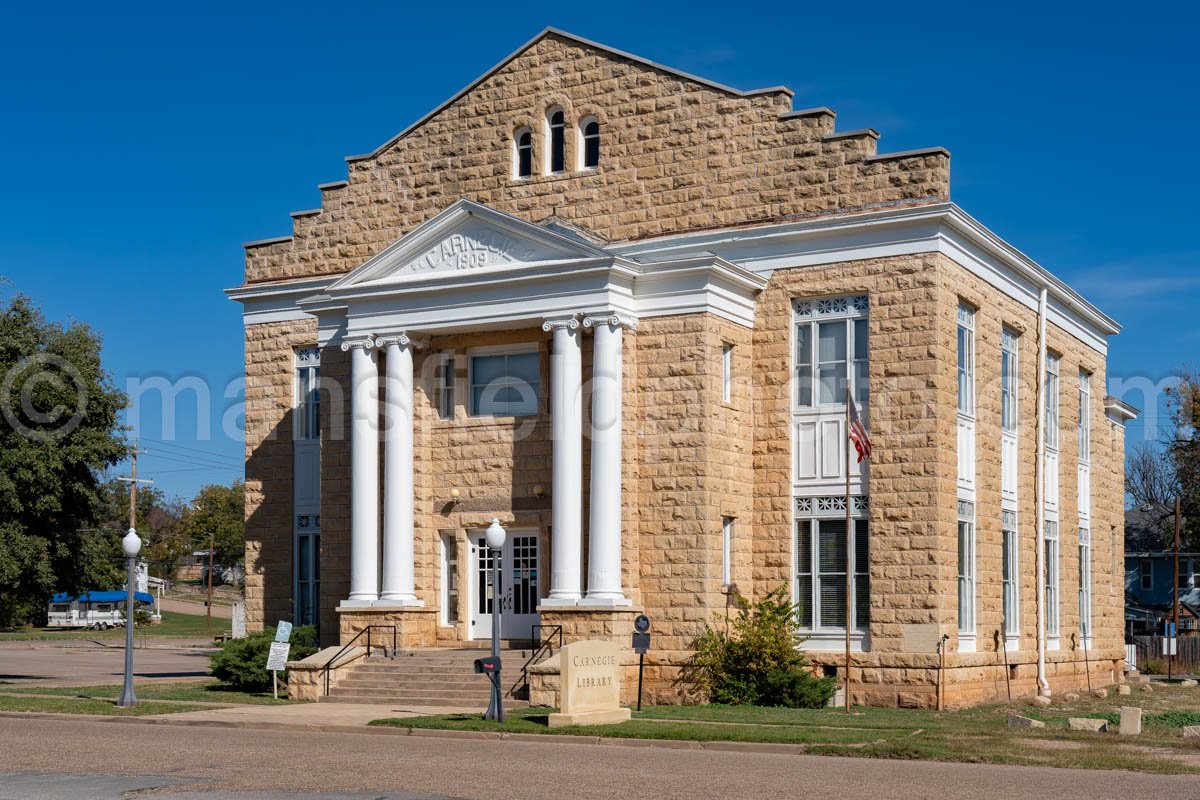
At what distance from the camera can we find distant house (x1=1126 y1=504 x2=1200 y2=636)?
231 feet

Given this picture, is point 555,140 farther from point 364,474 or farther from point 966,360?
point 966,360

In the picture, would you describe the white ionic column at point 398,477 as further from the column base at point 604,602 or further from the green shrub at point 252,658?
the column base at point 604,602

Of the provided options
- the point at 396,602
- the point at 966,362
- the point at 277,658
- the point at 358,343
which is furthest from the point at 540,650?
the point at 966,362

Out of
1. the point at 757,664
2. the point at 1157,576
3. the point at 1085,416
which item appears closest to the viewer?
the point at 757,664

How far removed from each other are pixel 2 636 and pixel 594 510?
55.6 meters

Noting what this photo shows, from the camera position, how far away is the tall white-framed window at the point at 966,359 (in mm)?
27609

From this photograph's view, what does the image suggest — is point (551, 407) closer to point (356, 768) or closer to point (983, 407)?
point (983, 407)

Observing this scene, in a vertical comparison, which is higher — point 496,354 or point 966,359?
point 496,354

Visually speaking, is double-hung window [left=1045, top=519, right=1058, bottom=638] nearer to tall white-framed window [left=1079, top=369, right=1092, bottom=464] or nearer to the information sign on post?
tall white-framed window [left=1079, top=369, right=1092, bottom=464]

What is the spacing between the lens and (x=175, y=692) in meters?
28.4

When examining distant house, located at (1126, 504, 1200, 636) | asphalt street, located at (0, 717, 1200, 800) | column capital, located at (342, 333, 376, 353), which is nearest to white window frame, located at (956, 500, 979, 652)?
asphalt street, located at (0, 717, 1200, 800)

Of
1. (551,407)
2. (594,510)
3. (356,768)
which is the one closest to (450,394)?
(551,407)

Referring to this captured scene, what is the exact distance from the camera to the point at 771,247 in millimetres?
27500

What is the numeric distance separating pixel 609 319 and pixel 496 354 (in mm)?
3268
